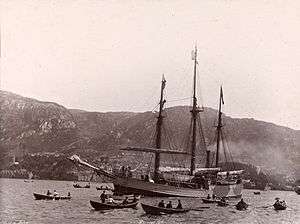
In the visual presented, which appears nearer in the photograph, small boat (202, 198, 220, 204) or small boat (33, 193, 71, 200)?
small boat (33, 193, 71, 200)

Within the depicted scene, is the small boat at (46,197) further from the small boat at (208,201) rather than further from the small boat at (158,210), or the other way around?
the small boat at (158,210)

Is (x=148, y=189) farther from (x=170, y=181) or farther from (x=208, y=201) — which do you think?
(x=208, y=201)

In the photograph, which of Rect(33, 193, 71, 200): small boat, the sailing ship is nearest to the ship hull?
the sailing ship

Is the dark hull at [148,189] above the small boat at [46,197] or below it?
above

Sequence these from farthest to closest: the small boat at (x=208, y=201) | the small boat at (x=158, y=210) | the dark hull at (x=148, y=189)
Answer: the dark hull at (x=148, y=189) < the small boat at (x=208, y=201) < the small boat at (x=158, y=210)

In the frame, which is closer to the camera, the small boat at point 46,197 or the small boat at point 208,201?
the small boat at point 46,197

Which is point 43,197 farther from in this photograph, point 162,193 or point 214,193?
point 214,193

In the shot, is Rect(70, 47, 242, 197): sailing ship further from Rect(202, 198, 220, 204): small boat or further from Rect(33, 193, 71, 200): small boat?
Rect(33, 193, 71, 200): small boat

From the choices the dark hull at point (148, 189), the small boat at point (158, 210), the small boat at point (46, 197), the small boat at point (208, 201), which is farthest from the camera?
the dark hull at point (148, 189)

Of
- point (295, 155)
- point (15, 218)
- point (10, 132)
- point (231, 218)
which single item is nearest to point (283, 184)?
point (295, 155)

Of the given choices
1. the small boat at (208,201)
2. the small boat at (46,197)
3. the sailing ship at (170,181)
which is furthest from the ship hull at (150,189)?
the small boat at (46,197)

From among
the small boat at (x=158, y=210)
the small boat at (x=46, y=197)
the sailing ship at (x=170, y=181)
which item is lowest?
the small boat at (x=46, y=197)

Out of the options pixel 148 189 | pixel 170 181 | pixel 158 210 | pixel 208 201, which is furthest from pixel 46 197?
pixel 158 210
